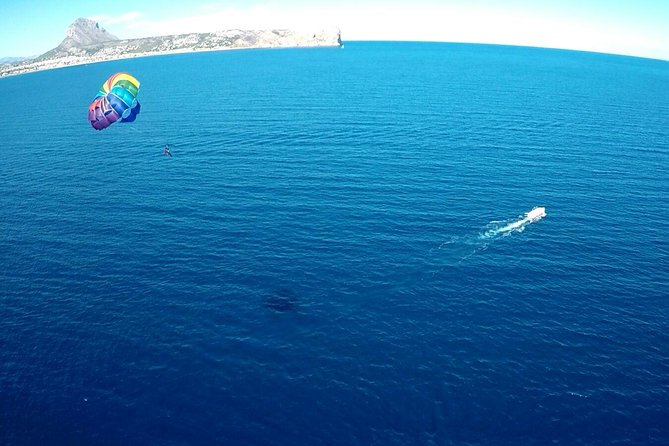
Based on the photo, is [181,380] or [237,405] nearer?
[237,405]

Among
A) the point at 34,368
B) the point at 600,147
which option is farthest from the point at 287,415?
the point at 600,147

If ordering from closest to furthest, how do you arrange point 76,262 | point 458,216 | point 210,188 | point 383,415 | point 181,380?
point 383,415
point 181,380
point 76,262
point 458,216
point 210,188

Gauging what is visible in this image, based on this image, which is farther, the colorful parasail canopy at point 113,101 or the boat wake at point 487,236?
the colorful parasail canopy at point 113,101

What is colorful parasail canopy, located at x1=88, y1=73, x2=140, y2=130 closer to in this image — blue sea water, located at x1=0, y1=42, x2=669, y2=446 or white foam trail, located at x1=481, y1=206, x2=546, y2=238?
blue sea water, located at x1=0, y1=42, x2=669, y2=446

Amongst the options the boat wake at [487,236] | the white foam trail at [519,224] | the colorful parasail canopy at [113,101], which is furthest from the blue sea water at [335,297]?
the colorful parasail canopy at [113,101]

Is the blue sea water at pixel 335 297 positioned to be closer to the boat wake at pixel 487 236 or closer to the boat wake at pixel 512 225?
the boat wake at pixel 487 236

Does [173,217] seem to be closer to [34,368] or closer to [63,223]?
[63,223]
